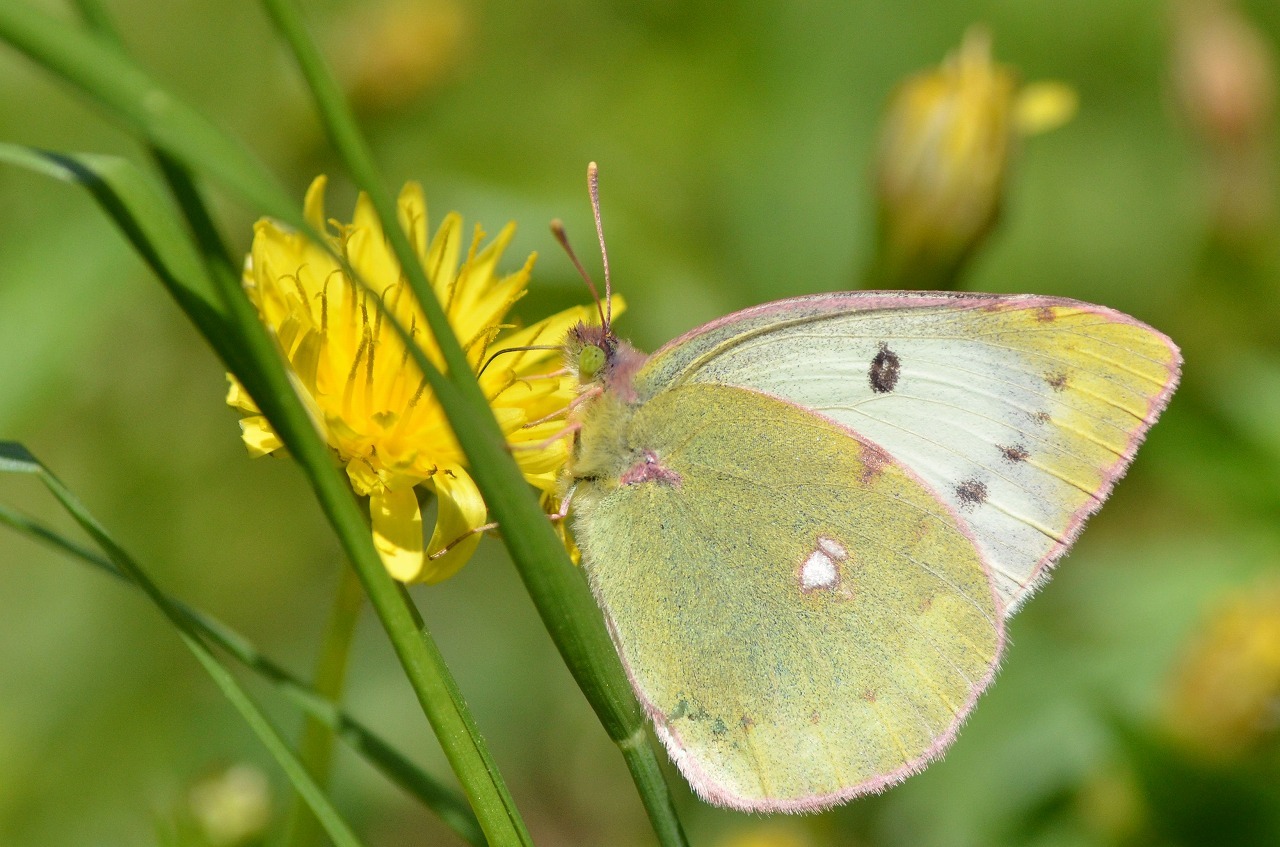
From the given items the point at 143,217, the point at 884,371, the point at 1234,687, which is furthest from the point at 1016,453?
the point at 143,217

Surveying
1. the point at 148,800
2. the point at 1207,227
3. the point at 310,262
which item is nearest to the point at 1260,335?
the point at 1207,227

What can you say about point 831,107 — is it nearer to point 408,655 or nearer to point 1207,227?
point 1207,227

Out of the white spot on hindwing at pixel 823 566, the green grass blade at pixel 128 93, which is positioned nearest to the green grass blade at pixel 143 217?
the green grass blade at pixel 128 93

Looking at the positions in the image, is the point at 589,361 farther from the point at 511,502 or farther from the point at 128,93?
the point at 128,93

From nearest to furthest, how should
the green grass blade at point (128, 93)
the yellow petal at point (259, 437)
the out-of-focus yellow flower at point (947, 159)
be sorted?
the green grass blade at point (128, 93)
the yellow petal at point (259, 437)
the out-of-focus yellow flower at point (947, 159)

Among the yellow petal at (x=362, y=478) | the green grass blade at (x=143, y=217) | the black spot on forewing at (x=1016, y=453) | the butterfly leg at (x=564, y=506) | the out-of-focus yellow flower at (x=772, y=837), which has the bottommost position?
the out-of-focus yellow flower at (x=772, y=837)

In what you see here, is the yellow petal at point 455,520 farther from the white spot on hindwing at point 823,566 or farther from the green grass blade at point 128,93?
the green grass blade at point 128,93

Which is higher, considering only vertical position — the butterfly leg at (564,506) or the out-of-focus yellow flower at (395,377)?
the out-of-focus yellow flower at (395,377)

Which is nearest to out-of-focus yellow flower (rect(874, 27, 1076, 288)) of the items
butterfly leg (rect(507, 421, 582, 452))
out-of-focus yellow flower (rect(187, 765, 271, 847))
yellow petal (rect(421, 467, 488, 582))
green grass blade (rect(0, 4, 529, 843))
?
butterfly leg (rect(507, 421, 582, 452))

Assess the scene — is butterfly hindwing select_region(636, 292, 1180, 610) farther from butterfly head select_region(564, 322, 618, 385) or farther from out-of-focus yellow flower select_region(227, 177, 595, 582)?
out-of-focus yellow flower select_region(227, 177, 595, 582)
